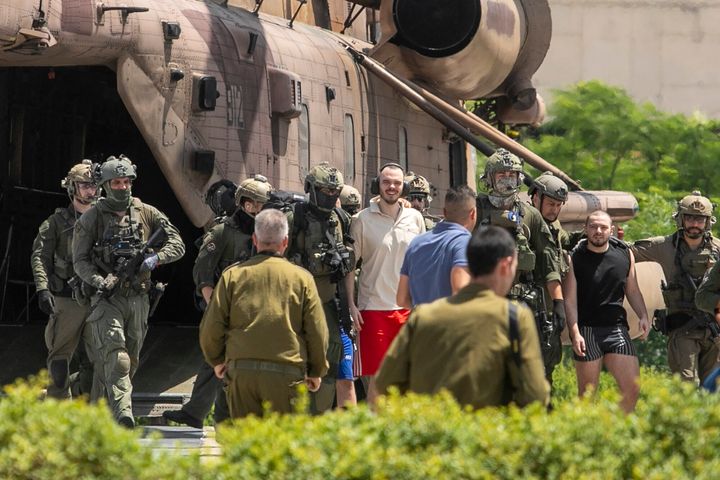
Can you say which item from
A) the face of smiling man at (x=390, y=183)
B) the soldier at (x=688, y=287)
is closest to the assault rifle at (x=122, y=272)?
the face of smiling man at (x=390, y=183)

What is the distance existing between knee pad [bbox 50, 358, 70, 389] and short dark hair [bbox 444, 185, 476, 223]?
421cm

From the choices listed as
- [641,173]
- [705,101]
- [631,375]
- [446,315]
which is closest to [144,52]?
[631,375]

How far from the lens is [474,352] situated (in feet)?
24.8

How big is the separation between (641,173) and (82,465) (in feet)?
128

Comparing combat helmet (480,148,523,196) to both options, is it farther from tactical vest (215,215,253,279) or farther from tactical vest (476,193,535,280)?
tactical vest (215,215,253,279)

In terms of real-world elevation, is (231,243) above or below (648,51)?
below

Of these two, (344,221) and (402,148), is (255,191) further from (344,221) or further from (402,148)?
(402,148)

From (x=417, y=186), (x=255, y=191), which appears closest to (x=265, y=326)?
(x=255, y=191)

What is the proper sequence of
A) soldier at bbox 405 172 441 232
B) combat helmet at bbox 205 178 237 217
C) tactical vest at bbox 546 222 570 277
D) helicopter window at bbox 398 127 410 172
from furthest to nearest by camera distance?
helicopter window at bbox 398 127 410 172 < soldier at bbox 405 172 441 232 < combat helmet at bbox 205 178 237 217 < tactical vest at bbox 546 222 570 277

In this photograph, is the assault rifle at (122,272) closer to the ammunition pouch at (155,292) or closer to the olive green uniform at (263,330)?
the ammunition pouch at (155,292)

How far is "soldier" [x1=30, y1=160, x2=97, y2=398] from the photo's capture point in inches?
532

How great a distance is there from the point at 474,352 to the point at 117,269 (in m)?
5.56

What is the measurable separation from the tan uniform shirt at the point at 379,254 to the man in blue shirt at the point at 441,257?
1844 millimetres

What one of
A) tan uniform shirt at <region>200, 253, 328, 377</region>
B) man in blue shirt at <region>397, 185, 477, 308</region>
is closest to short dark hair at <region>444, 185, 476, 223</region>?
man in blue shirt at <region>397, 185, 477, 308</region>
